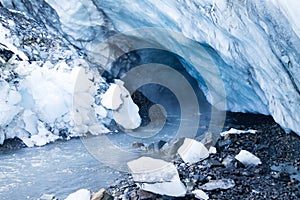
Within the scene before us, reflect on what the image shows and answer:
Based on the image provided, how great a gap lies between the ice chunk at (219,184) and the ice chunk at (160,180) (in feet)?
1.06

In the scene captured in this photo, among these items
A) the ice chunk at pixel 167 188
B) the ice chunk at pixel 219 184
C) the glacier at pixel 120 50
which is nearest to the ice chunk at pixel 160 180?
the ice chunk at pixel 167 188

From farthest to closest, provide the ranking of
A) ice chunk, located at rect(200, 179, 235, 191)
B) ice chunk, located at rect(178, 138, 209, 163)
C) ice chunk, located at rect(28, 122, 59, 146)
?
ice chunk, located at rect(28, 122, 59, 146) < ice chunk, located at rect(178, 138, 209, 163) < ice chunk, located at rect(200, 179, 235, 191)

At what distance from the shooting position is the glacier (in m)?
4.55

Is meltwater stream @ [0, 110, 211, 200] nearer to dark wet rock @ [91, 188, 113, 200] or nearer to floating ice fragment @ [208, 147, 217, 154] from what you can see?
dark wet rock @ [91, 188, 113, 200]

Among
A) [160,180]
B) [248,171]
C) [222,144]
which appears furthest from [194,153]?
[160,180]

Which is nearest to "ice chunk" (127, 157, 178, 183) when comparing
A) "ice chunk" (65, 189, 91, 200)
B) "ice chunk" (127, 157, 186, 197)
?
"ice chunk" (127, 157, 186, 197)

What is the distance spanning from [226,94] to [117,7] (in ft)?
8.77

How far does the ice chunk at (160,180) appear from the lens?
3725 mm

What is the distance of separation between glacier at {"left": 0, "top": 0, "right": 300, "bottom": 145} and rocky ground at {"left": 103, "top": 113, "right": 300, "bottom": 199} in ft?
1.14

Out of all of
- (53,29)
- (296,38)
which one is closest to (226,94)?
(296,38)

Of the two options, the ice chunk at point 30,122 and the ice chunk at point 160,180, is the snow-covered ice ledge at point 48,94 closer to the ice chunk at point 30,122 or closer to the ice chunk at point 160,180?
the ice chunk at point 30,122

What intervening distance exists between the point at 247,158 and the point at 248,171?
0.84 feet

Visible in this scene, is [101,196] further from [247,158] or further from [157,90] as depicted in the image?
[157,90]

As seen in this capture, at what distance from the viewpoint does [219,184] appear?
13.3ft
